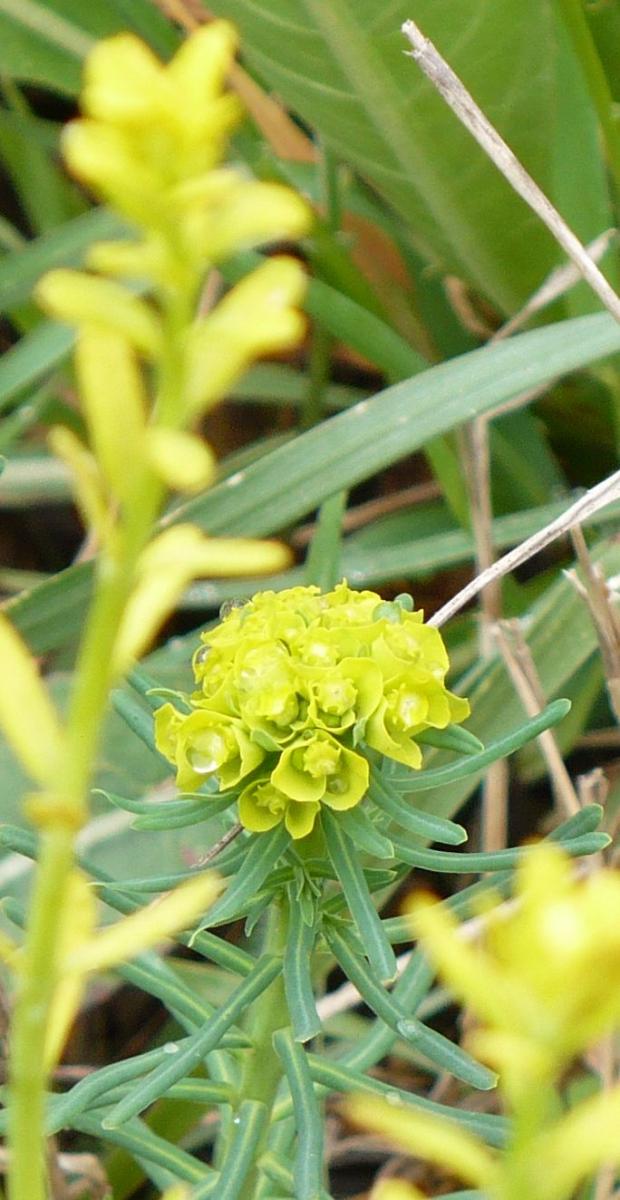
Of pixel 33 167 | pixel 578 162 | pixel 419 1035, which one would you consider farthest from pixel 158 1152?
pixel 33 167

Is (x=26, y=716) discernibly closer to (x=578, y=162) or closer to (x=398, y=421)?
(x=398, y=421)

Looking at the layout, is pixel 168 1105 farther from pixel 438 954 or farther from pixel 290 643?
pixel 438 954

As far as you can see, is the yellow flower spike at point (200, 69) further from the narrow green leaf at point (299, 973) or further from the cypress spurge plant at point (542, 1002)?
the narrow green leaf at point (299, 973)

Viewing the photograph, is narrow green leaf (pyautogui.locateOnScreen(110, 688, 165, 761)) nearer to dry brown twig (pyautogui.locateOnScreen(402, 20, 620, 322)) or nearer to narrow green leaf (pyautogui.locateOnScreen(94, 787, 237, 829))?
narrow green leaf (pyautogui.locateOnScreen(94, 787, 237, 829))

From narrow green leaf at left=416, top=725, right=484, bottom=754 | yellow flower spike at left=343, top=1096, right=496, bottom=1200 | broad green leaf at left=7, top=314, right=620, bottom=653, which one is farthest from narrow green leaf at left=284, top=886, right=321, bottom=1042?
broad green leaf at left=7, top=314, right=620, bottom=653

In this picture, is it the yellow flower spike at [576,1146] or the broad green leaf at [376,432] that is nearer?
the yellow flower spike at [576,1146]

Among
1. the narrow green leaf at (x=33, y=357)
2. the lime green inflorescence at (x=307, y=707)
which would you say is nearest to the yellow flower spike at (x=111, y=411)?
the lime green inflorescence at (x=307, y=707)

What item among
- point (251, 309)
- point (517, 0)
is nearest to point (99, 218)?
point (517, 0)
